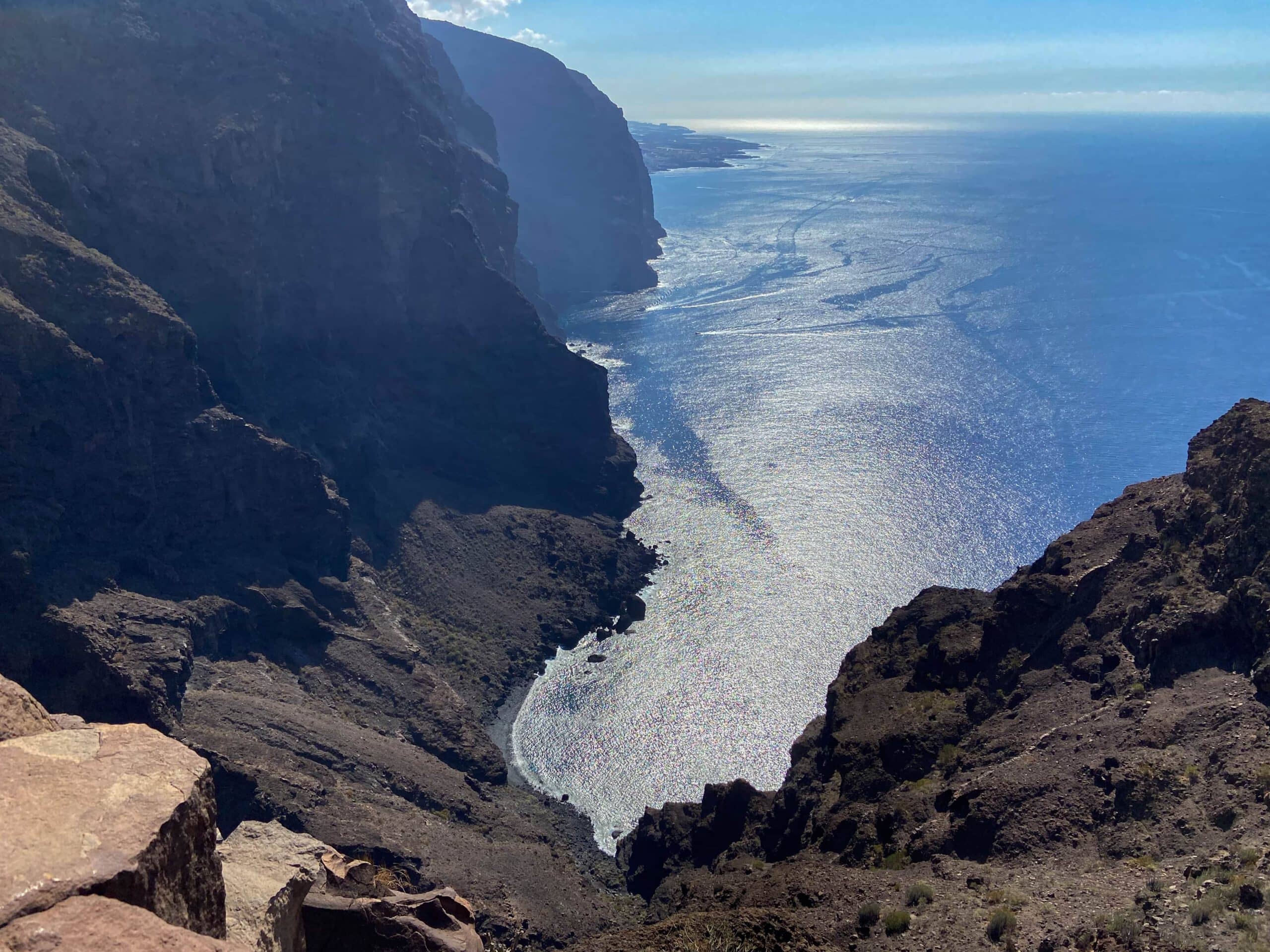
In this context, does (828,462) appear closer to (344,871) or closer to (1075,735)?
(1075,735)

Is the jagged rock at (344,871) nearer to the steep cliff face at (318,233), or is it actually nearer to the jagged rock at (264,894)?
the jagged rock at (264,894)

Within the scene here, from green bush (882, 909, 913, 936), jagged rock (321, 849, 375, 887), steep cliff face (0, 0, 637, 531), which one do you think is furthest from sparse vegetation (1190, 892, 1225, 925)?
steep cliff face (0, 0, 637, 531)

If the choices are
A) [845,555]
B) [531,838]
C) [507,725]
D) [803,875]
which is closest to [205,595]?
[507,725]

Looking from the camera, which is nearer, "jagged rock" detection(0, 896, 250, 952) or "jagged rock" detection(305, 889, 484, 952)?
"jagged rock" detection(0, 896, 250, 952)

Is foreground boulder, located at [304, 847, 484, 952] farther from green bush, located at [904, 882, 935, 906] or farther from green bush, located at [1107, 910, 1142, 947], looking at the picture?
green bush, located at [1107, 910, 1142, 947]

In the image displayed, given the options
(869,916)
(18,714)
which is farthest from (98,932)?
(869,916)

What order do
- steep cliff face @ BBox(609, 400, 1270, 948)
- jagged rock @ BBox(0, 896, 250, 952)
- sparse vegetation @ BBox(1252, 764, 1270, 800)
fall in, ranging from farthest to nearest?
steep cliff face @ BBox(609, 400, 1270, 948) < sparse vegetation @ BBox(1252, 764, 1270, 800) < jagged rock @ BBox(0, 896, 250, 952)

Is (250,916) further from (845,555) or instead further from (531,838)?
(845,555)
